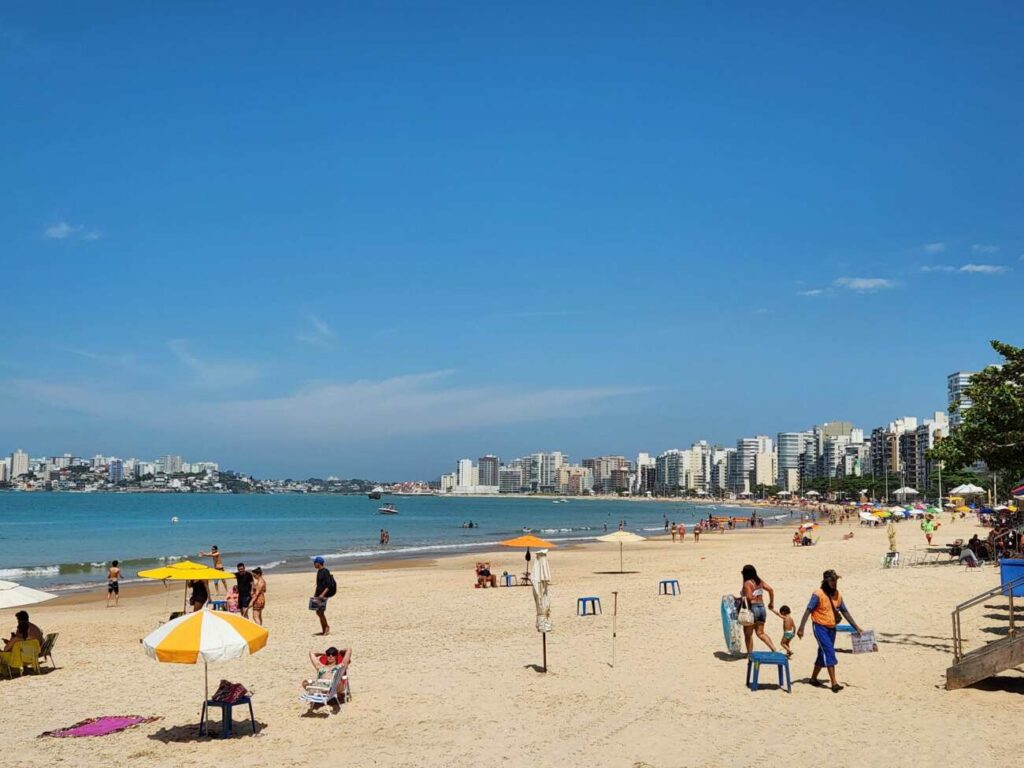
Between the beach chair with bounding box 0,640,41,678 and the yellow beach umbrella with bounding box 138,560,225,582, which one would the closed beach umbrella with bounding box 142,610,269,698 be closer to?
the beach chair with bounding box 0,640,41,678

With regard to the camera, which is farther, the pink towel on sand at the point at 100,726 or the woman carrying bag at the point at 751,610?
the woman carrying bag at the point at 751,610

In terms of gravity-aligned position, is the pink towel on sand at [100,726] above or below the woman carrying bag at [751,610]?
below

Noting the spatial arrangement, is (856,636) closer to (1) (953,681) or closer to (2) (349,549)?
(1) (953,681)

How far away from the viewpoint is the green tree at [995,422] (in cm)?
1470

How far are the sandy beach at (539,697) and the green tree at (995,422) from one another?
3205 mm

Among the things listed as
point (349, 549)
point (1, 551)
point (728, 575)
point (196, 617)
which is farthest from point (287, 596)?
point (1, 551)

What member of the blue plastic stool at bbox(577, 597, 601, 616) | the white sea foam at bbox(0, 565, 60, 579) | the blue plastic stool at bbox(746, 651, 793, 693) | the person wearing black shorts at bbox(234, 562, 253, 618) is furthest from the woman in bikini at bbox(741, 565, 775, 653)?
the white sea foam at bbox(0, 565, 60, 579)

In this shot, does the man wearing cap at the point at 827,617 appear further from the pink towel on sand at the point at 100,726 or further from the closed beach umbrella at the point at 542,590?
the pink towel on sand at the point at 100,726

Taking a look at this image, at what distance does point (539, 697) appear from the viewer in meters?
11.2

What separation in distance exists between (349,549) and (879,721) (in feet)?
149

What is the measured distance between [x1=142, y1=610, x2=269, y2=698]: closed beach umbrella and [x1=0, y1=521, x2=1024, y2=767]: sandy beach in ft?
3.78

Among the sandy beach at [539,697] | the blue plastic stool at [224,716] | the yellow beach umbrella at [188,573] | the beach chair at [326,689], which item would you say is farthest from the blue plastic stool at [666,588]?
the blue plastic stool at [224,716]

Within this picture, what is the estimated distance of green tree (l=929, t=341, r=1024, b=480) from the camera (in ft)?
48.2

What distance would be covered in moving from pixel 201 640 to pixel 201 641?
12 millimetres
